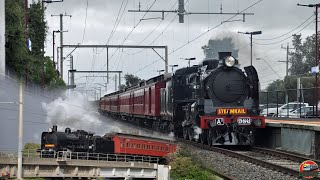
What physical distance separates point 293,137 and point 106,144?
811 centimetres

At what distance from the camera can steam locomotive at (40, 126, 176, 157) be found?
77.5 ft

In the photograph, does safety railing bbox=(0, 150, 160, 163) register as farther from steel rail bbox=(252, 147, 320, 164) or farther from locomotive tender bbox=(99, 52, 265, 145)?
steel rail bbox=(252, 147, 320, 164)

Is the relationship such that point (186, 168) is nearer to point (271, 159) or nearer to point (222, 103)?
point (271, 159)

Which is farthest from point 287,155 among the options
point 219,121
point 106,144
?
point 106,144

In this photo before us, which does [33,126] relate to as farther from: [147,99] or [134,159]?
[147,99]

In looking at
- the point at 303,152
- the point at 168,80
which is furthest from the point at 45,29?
the point at 303,152

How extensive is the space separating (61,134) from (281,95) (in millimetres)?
41223

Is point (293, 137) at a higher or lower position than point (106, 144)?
higher

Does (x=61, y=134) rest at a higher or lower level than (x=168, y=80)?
lower

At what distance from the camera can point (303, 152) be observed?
75.0ft

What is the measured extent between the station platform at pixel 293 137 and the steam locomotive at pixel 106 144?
202 inches

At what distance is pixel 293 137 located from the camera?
23.9 m

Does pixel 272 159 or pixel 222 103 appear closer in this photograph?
pixel 272 159

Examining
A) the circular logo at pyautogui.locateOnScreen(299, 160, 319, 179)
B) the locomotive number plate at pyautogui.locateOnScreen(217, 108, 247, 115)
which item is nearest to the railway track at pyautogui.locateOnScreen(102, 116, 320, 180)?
the locomotive number plate at pyautogui.locateOnScreen(217, 108, 247, 115)
